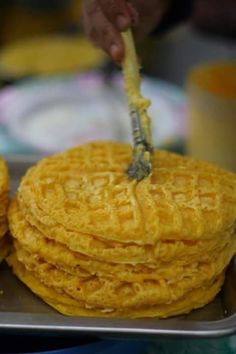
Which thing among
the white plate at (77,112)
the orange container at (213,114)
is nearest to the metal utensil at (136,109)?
the orange container at (213,114)

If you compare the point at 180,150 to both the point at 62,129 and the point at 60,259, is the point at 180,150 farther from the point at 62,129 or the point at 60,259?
the point at 60,259

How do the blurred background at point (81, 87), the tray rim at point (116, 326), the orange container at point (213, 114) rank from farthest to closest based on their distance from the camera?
the blurred background at point (81, 87)
the orange container at point (213, 114)
the tray rim at point (116, 326)

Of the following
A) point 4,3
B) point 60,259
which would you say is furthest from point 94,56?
point 60,259

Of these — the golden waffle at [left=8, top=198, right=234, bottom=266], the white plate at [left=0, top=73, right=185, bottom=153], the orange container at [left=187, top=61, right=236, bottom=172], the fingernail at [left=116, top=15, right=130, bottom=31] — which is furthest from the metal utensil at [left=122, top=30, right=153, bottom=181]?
the white plate at [left=0, top=73, right=185, bottom=153]

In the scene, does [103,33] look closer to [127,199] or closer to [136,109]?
[136,109]

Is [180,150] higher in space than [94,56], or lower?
lower

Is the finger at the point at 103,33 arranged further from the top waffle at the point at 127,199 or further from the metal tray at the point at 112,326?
the metal tray at the point at 112,326

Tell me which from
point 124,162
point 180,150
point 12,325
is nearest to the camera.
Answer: point 12,325

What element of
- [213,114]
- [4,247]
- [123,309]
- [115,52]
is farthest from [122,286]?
[213,114]
